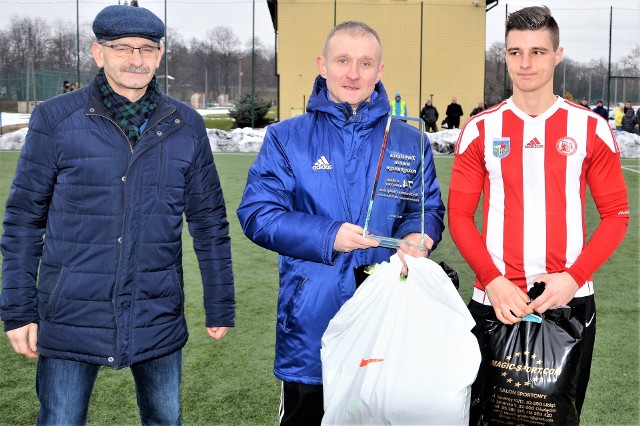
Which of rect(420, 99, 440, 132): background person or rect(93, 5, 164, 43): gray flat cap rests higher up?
rect(420, 99, 440, 132): background person

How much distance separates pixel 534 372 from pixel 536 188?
22.9 inches

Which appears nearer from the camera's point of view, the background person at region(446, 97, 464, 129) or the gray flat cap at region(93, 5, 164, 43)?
the gray flat cap at region(93, 5, 164, 43)

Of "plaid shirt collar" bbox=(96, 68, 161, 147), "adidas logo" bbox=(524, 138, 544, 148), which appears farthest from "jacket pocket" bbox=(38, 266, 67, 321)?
"adidas logo" bbox=(524, 138, 544, 148)

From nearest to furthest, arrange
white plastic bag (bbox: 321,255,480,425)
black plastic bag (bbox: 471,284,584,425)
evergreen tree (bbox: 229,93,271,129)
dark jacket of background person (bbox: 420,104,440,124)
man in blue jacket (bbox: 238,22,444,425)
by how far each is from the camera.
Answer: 1. white plastic bag (bbox: 321,255,480,425)
2. black plastic bag (bbox: 471,284,584,425)
3. man in blue jacket (bbox: 238,22,444,425)
4. dark jacket of background person (bbox: 420,104,440,124)
5. evergreen tree (bbox: 229,93,271,129)

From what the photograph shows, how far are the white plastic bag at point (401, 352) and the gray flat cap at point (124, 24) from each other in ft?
3.42

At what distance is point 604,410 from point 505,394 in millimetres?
1745

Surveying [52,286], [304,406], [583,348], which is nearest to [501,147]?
[583,348]

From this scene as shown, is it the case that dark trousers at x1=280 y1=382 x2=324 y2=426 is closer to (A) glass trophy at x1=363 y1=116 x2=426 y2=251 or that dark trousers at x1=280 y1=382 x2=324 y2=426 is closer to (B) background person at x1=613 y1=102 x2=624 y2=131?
(A) glass trophy at x1=363 y1=116 x2=426 y2=251

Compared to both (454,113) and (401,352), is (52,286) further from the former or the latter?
(454,113)

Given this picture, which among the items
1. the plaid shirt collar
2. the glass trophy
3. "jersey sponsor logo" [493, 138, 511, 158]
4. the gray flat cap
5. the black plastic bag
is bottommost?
the black plastic bag

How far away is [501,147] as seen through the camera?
2381 mm

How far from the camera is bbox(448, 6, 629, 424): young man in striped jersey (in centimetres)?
231

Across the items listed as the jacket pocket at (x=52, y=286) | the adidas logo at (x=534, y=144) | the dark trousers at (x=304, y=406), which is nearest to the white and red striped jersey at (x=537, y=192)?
the adidas logo at (x=534, y=144)

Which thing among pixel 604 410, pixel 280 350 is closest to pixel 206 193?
pixel 280 350
